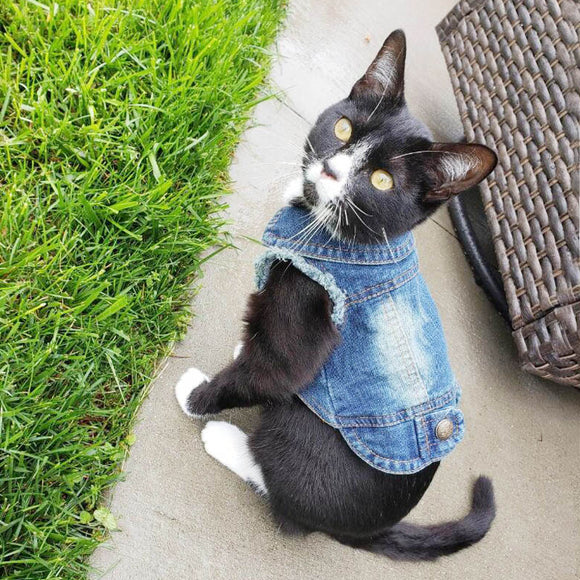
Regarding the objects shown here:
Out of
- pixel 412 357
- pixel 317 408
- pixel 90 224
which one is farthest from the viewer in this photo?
pixel 90 224

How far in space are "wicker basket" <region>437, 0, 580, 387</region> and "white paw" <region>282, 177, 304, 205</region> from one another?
0.97 meters

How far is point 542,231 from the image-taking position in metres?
1.81

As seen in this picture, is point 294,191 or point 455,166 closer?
point 455,166

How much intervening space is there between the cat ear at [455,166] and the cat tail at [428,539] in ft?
3.24

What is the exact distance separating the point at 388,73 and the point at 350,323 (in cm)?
70

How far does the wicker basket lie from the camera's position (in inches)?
67.7

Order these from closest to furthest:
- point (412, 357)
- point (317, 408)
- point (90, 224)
→ point (412, 357) < point (317, 408) < point (90, 224)

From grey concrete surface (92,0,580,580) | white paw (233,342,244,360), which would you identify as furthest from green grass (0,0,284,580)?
white paw (233,342,244,360)

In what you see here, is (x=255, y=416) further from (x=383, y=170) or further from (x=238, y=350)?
(x=383, y=170)

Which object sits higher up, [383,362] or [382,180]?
[382,180]

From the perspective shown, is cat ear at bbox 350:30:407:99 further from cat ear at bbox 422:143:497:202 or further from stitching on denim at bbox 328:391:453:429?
stitching on denim at bbox 328:391:453:429

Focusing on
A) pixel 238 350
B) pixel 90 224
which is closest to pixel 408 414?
pixel 238 350

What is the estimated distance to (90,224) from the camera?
1.43 metres

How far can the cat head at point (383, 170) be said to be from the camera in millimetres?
1258
